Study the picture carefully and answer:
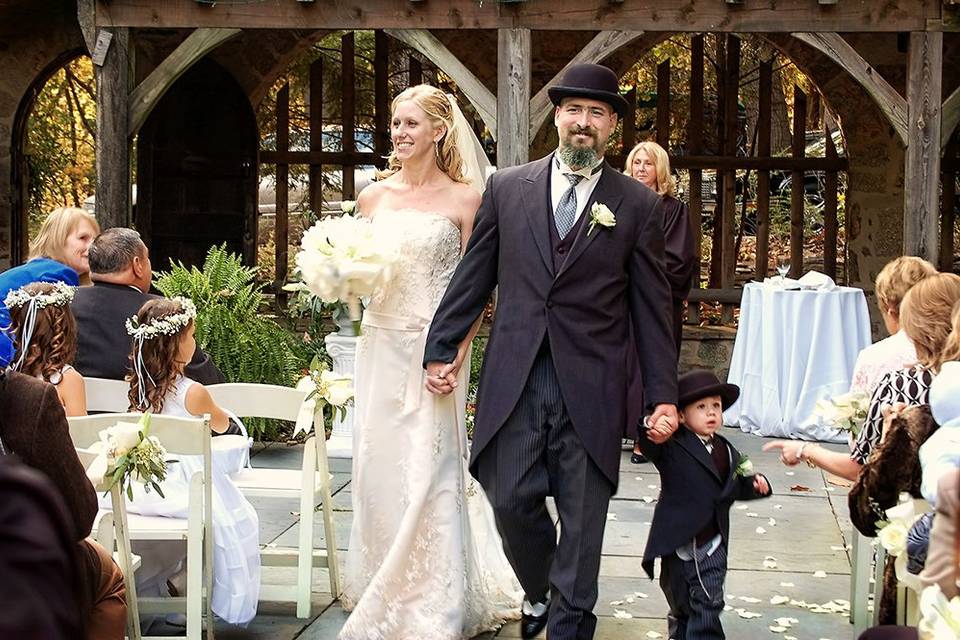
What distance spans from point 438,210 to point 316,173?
8.37 m

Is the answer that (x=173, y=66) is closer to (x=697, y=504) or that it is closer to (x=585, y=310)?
(x=585, y=310)

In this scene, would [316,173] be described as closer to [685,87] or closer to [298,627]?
[685,87]

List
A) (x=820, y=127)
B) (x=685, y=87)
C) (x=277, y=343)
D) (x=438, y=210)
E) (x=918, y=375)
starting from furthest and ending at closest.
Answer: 1. (x=820, y=127)
2. (x=685, y=87)
3. (x=277, y=343)
4. (x=438, y=210)
5. (x=918, y=375)

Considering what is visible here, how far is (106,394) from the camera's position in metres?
5.57

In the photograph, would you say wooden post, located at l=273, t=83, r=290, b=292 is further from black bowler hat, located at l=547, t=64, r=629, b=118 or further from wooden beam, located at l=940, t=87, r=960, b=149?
black bowler hat, located at l=547, t=64, r=629, b=118

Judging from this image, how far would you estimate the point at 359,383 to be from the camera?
532cm

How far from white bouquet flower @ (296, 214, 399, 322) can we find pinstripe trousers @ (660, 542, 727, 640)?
1.40 meters

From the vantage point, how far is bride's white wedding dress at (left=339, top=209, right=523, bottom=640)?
16.5 feet

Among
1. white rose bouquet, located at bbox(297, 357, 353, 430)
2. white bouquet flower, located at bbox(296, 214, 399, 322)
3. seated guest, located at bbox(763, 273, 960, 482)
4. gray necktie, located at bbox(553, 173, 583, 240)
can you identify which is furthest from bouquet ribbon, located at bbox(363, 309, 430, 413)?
seated guest, located at bbox(763, 273, 960, 482)

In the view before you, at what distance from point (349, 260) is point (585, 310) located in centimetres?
94

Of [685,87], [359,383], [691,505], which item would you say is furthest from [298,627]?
[685,87]

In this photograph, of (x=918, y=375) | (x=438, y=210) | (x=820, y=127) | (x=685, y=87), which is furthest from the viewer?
(x=820, y=127)

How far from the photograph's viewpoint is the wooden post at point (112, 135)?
9938 millimetres

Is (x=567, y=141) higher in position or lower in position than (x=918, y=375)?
higher
